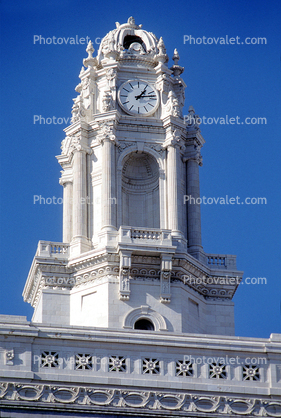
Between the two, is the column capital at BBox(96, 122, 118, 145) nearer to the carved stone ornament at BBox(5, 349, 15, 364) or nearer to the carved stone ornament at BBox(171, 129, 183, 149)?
the carved stone ornament at BBox(171, 129, 183, 149)

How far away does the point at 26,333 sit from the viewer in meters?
62.2

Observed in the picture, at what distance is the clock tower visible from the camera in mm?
75062

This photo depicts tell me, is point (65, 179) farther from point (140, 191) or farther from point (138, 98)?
point (138, 98)

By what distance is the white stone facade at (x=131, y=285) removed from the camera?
6175 centimetres

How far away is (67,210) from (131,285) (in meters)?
8.51

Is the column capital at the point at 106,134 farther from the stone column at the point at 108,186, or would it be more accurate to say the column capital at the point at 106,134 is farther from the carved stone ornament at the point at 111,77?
the carved stone ornament at the point at 111,77

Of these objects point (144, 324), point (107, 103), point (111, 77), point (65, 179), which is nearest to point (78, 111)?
point (107, 103)

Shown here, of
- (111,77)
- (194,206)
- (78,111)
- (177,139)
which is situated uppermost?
(111,77)

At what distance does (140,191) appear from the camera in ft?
266

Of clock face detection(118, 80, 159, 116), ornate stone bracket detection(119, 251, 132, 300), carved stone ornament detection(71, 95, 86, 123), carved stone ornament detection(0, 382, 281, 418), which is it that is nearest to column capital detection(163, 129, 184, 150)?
clock face detection(118, 80, 159, 116)

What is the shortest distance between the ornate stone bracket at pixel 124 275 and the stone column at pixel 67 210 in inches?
238

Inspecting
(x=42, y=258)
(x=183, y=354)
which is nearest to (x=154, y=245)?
(x=42, y=258)

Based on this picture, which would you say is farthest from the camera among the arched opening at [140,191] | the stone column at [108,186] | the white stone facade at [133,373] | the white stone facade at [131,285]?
the arched opening at [140,191]

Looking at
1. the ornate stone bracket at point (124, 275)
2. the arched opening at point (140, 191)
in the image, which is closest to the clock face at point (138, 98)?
the arched opening at point (140, 191)
